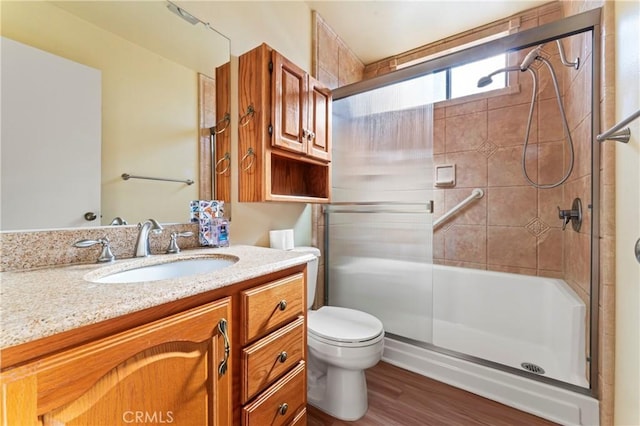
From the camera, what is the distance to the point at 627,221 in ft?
3.30

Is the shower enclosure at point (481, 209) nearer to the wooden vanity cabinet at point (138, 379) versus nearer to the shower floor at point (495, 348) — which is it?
the shower floor at point (495, 348)

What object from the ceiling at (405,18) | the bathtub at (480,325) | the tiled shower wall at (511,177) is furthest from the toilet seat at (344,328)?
the ceiling at (405,18)

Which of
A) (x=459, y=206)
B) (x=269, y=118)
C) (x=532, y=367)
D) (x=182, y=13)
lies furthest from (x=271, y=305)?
(x=459, y=206)

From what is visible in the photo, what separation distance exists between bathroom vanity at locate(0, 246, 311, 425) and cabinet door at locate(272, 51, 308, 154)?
679mm

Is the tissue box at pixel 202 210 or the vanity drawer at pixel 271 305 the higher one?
the tissue box at pixel 202 210

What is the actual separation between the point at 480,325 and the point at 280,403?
5.62ft

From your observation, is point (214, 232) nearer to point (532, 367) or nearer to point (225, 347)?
point (225, 347)

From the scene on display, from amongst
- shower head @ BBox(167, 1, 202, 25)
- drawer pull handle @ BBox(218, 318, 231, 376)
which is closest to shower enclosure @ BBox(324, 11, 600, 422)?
shower head @ BBox(167, 1, 202, 25)

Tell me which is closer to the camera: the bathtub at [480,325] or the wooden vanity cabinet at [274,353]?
the wooden vanity cabinet at [274,353]

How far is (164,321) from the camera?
0.60 meters

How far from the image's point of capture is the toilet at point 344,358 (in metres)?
1.26

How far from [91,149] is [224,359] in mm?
849

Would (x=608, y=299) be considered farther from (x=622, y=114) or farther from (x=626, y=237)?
(x=622, y=114)
